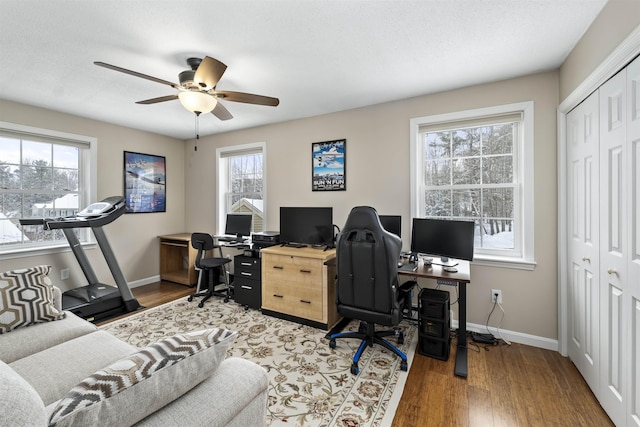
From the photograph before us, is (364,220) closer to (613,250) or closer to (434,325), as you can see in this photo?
(434,325)

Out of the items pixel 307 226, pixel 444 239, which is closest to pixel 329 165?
pixel 307 226

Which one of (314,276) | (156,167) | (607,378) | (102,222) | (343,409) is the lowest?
(343,409)

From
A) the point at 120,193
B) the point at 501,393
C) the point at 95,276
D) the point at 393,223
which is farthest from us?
the point at 120,193

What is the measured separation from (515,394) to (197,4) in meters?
3.33

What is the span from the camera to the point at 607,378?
1.78m

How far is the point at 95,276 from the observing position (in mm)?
3668

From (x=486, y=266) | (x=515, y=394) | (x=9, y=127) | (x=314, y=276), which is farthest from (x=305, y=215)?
(x=9, y=127)

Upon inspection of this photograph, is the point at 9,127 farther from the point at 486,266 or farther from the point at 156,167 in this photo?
the point at 486,266

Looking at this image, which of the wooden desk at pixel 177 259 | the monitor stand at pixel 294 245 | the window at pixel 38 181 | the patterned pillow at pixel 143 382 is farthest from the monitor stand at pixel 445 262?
the window at pixel 38 181

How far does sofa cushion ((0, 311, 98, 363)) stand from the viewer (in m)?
1.58

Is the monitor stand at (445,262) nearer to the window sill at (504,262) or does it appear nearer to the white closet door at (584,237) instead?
the window sill at (504,262)

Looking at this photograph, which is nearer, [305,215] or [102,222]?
[102,222]

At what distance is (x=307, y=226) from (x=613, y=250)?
2.65 m

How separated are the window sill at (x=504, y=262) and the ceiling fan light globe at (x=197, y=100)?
291cm
